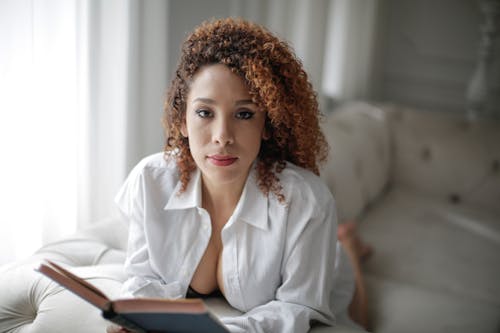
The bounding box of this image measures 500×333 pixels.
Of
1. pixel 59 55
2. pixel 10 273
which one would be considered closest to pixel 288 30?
pixel 59 55

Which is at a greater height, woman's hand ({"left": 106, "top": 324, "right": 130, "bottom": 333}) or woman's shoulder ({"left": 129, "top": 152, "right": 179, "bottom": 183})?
woman's shoulder ({"left": 129, "top": 152, "right": 179, "bottom": 183})

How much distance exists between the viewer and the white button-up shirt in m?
0.96

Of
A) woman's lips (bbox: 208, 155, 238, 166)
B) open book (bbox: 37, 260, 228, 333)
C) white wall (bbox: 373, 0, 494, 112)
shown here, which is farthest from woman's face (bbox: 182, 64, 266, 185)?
white wall (bbox: 373, 0, 494, 112)

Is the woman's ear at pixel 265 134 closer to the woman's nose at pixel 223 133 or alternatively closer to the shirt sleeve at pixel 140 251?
the woman's nose at pixel 223 133

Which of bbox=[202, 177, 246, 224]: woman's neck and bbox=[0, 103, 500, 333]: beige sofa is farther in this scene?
bbox=[202, 177, 246, 224]: woman's neck

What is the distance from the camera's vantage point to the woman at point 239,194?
0.89 m

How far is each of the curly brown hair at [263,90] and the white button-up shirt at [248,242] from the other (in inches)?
1.3

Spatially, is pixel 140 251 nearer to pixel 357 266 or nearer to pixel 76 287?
pixel 76 287

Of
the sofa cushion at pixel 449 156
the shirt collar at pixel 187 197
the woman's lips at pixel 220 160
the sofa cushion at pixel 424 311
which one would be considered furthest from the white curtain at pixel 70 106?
the sofa cushion at pixel 449 156

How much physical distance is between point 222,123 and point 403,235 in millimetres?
1223

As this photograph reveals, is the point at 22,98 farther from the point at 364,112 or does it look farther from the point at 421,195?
the point at 421,195

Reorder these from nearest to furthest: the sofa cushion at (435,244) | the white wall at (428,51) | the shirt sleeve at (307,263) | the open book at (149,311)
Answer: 1. the open book at (149,311)
2. the shirt sleeve at (307,263)
3. the sofa cushion at (435,244)
4. the white wall at (428,51)

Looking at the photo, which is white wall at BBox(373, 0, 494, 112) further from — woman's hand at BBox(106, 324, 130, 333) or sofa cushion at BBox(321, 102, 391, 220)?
woman's hand at BBox(106, 324, 130, 333)

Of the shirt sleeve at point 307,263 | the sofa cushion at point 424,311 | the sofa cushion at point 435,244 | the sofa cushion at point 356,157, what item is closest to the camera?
the shirt sleeve at point 307,263
